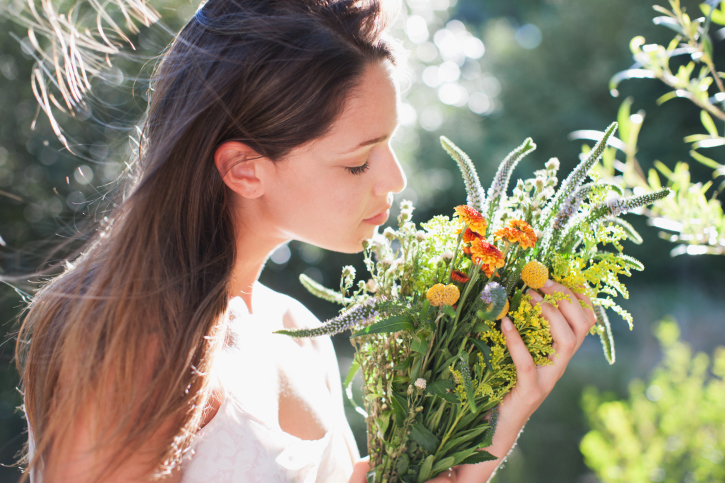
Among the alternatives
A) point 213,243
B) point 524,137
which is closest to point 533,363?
point 213,243

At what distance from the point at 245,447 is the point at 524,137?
9339 mm

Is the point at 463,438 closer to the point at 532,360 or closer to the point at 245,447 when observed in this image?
the point at 532,360

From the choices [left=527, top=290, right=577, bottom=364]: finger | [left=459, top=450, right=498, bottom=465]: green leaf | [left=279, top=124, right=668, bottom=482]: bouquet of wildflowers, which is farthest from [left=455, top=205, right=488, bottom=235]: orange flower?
[left=459, top=450, right=498, bottom=465]: green leaf

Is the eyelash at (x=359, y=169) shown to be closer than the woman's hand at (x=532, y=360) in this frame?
No

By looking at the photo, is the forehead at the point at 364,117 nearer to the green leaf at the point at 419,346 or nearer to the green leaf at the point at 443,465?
the green leaf at the point at 419,346

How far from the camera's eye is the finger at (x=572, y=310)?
111 cm

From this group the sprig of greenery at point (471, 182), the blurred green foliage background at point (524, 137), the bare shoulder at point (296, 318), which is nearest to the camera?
the sprig of greenery at point (471, 182)

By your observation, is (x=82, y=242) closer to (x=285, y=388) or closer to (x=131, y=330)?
(x=131, y=330)

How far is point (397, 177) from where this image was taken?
128 centimetres

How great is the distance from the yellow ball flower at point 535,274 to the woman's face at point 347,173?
0.42 meters

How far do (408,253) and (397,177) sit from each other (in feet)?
0.72

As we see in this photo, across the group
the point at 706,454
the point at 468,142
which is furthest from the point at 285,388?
the point at 468,142

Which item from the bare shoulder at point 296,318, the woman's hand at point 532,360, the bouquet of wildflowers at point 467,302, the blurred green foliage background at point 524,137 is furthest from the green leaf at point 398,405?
the blurred green foliage background at point 524,137

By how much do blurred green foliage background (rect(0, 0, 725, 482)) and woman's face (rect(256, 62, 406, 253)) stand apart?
12.3 feet
